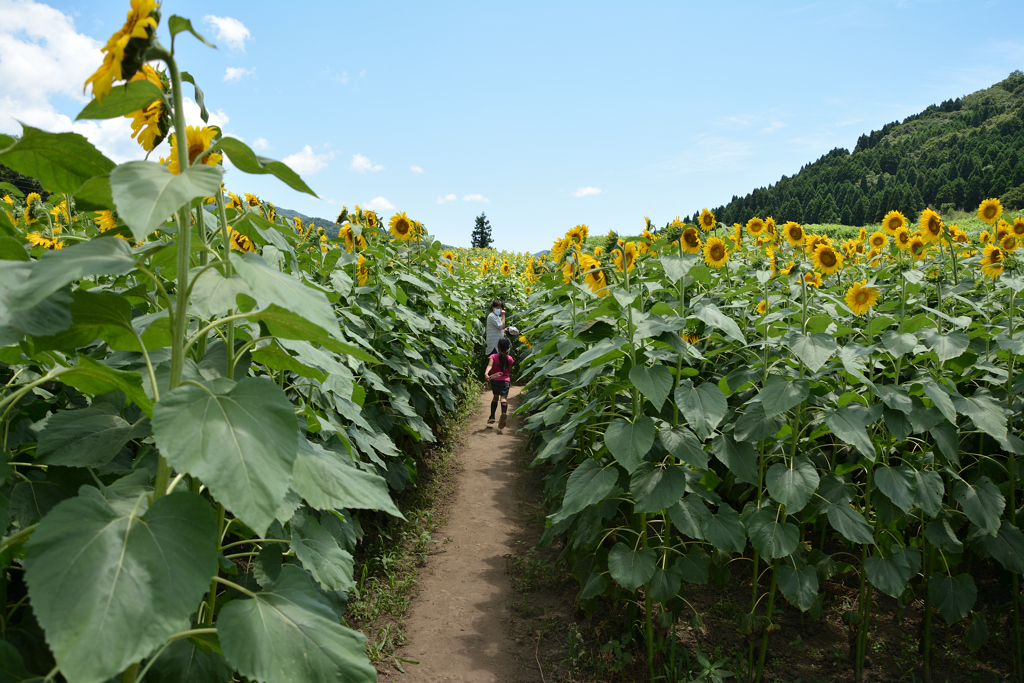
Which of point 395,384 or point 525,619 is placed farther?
point 395,384

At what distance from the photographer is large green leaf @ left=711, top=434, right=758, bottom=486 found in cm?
291

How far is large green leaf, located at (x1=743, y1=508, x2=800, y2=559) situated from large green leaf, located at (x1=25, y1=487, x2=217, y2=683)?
8.62 feet

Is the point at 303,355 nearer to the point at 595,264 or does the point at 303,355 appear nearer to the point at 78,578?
the point at 78,578

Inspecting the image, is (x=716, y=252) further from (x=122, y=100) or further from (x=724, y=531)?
(x=122, y=100)

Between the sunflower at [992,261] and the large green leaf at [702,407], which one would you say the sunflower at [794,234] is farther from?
the large green leaf at [702,407]

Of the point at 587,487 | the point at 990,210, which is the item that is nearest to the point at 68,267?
the point at 587,487

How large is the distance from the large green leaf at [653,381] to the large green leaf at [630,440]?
17cm

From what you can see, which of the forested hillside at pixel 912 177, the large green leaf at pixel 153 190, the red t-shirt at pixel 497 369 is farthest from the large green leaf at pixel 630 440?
the forested hillside at pixel 912 177

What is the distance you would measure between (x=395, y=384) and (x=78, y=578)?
441 cm

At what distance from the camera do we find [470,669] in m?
3.62

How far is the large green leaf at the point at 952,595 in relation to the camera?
10.0 ft

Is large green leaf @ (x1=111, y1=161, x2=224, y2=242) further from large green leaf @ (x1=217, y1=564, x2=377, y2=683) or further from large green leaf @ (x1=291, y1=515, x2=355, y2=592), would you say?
large green leaf @ (x1=291, y1=515, x2=355, y2=592)

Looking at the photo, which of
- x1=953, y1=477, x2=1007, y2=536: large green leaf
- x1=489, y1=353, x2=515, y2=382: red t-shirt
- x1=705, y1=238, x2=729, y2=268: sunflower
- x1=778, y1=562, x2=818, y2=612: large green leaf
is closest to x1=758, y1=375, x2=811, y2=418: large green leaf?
x1=778, y1=562, x2=818, y2=612: large green leaf

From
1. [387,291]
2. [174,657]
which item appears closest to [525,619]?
[387,291]
